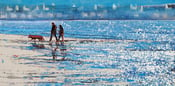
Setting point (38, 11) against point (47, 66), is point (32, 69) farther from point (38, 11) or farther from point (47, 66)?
point (38, 11)

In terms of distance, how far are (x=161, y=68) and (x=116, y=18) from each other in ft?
1.84

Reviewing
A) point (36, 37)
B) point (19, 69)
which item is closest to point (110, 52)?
point (36, 37)

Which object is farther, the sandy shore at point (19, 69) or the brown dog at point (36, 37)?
the brown dog at point (36, 37)

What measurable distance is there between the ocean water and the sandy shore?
0.01 metres

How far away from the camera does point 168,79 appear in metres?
3.97

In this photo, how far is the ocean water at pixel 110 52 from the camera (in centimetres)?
397

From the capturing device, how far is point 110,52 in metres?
4.07

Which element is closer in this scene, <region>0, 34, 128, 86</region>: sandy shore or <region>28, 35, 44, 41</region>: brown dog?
<region>0, 34, 128, 86</region>: sandy shore

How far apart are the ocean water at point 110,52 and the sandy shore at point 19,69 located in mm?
13

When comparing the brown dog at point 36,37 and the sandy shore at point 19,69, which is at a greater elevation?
the brown dog at point 36,37

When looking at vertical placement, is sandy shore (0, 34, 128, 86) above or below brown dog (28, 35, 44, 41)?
below

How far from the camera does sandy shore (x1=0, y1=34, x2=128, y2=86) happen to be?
3.93 m

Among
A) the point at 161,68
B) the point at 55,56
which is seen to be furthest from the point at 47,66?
the point at 161,68

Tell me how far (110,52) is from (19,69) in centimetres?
75
